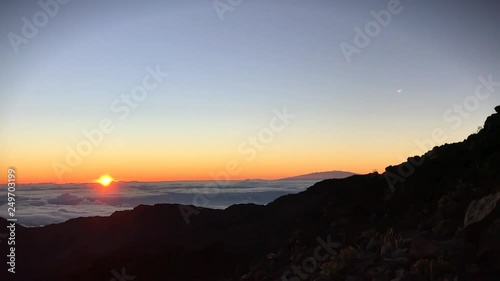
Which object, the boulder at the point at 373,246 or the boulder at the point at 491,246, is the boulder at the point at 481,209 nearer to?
the boulder at the point at 491,246

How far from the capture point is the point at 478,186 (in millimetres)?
16875

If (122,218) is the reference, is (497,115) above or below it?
above

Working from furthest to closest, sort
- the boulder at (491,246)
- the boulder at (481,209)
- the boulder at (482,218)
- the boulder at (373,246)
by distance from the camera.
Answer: the boulder at (373,246) < the boulder at (481,209) < the boulder at (482,218) < the boulder at (491,246)

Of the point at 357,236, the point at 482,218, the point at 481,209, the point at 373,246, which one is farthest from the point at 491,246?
the point at 357,236

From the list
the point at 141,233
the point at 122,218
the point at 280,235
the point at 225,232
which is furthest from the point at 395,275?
the point at 122,218

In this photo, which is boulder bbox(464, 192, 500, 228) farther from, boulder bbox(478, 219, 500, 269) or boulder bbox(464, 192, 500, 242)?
boulder bbox(478, 219, 500, 269)

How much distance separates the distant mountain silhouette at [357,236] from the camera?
40.0ft

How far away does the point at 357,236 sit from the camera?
17516mm

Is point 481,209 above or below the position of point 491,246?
above

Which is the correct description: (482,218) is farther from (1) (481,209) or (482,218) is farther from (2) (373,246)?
(2) (373,246)

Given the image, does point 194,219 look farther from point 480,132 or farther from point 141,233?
point 480,132

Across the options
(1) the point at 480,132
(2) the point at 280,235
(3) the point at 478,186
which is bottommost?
(2) the point at 280,235

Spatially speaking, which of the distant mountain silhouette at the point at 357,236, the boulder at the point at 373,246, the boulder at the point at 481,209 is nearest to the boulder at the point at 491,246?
the distant mountain silhouette at the point at 357,236

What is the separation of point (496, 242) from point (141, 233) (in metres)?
47.7
